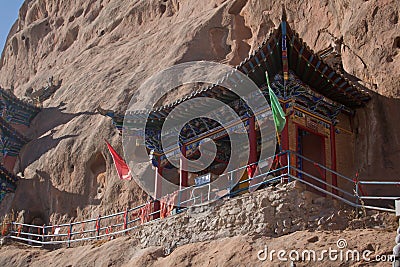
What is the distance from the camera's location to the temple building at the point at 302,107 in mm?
14090

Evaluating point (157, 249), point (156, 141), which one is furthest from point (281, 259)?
point (156, 141)

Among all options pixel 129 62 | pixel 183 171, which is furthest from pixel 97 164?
pixel 183 171

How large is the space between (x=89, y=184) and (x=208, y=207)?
421 inches

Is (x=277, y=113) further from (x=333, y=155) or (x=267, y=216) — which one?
(x=267, y=216)

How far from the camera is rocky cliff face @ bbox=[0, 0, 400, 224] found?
15.9 m

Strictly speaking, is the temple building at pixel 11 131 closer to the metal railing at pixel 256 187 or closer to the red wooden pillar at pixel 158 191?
the metal railing at pixel 256 187

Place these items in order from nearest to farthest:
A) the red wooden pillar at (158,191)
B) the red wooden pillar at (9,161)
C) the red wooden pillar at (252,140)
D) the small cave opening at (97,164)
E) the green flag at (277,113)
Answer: the green flag at (277,113)
the red wooden pillar at (252,140)
the red wooden pillar at (158,191)
the small cave opening at (97,164)
the red wooden pillar at (9,161)

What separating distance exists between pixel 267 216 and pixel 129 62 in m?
17.8

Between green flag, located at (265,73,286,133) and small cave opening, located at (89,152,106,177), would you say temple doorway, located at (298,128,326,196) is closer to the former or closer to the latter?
green flag, located at (265,73,286,133)

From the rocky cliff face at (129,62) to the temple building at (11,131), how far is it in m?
0.52

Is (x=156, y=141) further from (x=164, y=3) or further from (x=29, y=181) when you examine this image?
(x=164, y=3)

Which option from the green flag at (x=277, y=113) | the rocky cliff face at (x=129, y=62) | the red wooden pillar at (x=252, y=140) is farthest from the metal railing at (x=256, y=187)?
the rocky cliff face at (x=129, y=62)

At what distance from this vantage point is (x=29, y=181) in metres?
26.0

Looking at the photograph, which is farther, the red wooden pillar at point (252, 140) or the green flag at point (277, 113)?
the red wooden pillar at point (252, 140)
